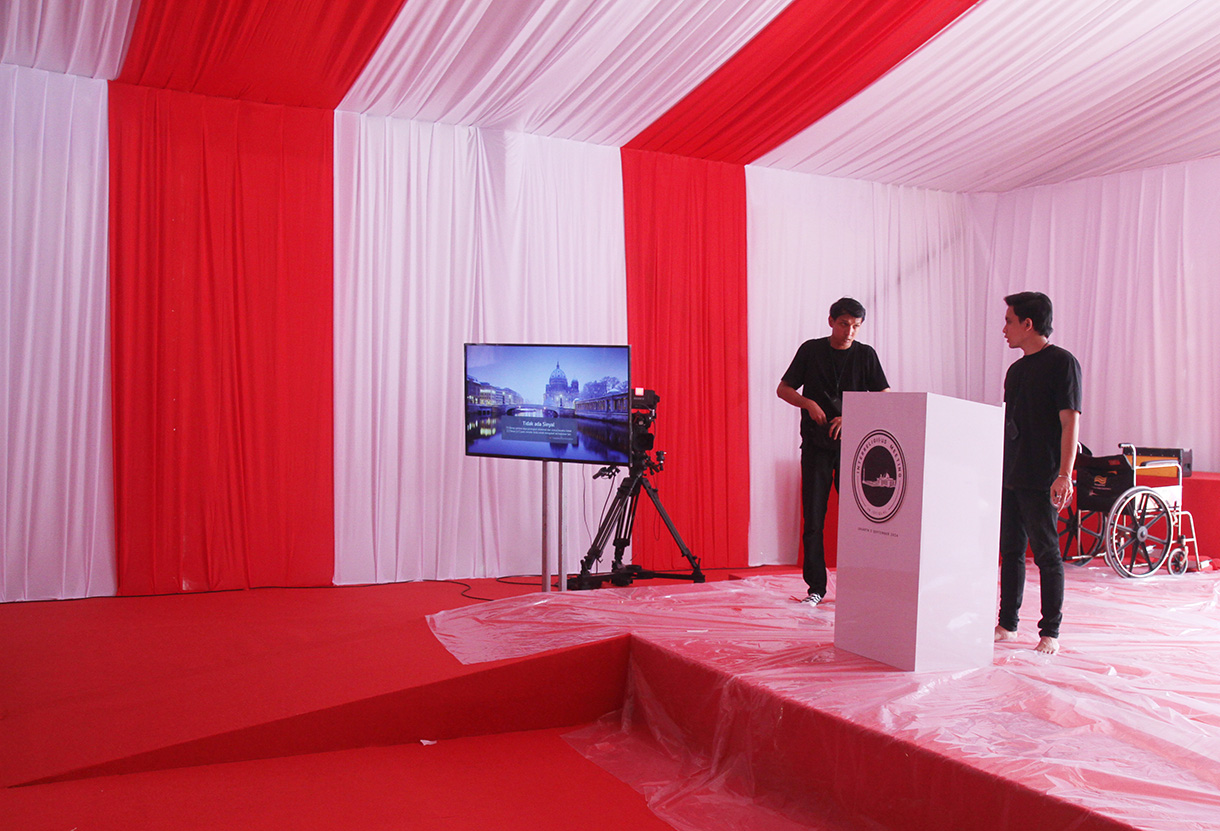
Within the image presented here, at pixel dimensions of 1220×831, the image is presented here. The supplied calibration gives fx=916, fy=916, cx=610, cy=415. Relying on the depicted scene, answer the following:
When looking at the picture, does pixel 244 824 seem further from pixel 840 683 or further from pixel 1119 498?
pixel 1119 498

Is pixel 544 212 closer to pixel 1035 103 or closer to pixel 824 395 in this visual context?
pixel 824 395

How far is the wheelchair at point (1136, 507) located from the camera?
5.11 metres

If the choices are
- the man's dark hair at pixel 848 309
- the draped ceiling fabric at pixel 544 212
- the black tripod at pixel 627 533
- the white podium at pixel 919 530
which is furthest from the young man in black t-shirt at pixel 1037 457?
the black tripod at pixel 627 533

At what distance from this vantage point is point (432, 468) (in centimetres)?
539

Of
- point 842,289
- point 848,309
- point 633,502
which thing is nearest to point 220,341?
point 633,502

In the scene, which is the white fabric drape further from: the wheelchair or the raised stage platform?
the wheelchair

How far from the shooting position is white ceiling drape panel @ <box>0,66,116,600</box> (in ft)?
14.8

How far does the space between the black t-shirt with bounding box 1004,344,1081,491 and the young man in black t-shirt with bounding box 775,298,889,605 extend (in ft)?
2.82

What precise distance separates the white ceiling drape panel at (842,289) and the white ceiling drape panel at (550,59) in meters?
1.54

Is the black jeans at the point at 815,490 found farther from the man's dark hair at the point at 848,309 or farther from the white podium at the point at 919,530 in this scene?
the white podium at the point at 919,530

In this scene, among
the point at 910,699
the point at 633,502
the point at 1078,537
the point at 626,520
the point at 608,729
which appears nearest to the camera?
the point at 910,699

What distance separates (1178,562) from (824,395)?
2771mm

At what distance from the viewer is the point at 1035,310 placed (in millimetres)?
3121

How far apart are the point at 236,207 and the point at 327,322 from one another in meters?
0.76
